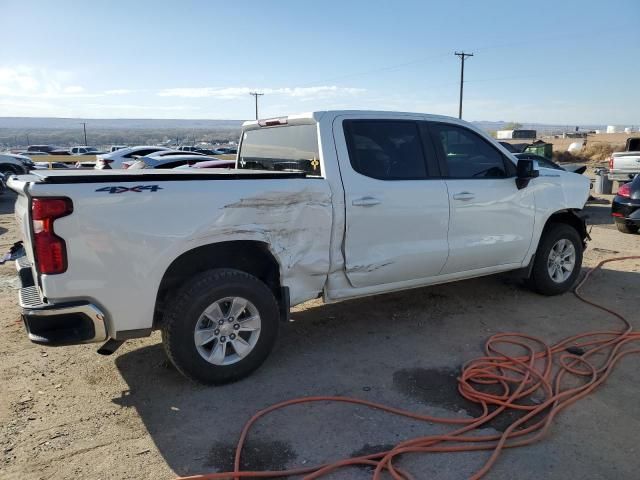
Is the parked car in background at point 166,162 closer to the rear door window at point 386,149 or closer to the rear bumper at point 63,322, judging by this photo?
the rear door window at point 386,149

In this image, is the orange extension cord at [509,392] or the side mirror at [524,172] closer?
the orange extension cord at [509,392]

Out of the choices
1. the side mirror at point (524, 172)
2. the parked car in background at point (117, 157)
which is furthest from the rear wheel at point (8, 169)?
the side mirror at point (524, 172)

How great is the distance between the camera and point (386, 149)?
178 inches

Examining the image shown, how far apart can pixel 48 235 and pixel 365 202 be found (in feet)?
7.47

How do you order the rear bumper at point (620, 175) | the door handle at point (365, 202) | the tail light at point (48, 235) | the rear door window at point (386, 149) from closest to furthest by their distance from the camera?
the tail light at point (48, 235) < the door handle at point (365, 202) < the rear door window at point (386, 149) < the rear bumper at point (620, 175)

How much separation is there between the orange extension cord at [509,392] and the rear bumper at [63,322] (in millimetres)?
1128

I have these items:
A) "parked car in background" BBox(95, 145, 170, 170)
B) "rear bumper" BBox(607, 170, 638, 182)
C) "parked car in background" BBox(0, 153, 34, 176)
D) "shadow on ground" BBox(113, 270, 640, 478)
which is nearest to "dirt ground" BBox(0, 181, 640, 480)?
"shadow on ground" BBox(113, 270, 640, 478)

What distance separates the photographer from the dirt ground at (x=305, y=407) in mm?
2928

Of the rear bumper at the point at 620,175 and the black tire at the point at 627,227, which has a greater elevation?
the rear bumper at the point at 620,175

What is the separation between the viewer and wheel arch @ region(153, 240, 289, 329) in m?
3.71

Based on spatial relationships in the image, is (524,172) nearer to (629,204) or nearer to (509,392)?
(509,392)

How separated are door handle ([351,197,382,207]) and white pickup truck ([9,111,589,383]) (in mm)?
12

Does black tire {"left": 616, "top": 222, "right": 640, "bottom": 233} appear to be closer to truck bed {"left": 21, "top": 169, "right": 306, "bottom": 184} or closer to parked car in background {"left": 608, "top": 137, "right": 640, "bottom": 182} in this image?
parked car in background {"left": 608, "top": 137, "right": 640, "bottom": 182}

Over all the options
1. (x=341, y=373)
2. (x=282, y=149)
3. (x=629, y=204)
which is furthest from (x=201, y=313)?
(x=629, y=204)
